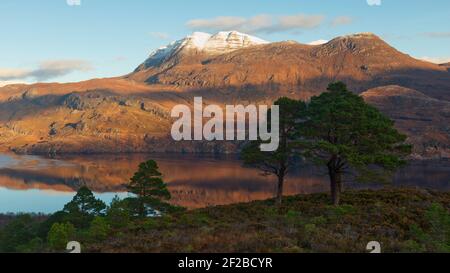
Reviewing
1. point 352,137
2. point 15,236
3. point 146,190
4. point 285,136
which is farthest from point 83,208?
point 352,137

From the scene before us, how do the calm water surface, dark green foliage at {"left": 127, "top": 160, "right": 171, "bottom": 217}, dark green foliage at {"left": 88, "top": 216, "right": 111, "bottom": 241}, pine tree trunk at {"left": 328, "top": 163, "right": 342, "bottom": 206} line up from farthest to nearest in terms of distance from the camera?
the calm water surface < dark green foliage at {"left": 127, "top": 160, "right": 171, "bottom": 217} < pine tree trunk at {"left": 328, "top": 163, "right": 342, "bottom": 206} < dark green foliage at {"left": 88, "top": 216, "right": 111, "bottom": 241}

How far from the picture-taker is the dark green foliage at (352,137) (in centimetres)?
3575

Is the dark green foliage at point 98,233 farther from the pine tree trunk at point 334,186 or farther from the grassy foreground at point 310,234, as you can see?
the pine tree trunk at point 334,186

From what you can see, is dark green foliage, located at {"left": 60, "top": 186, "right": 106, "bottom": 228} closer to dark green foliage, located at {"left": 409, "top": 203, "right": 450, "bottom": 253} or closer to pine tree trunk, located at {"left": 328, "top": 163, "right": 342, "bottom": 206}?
pine tree trunk, located at {"left": 328, "top": 163, "right": 342, "bottom": 206}

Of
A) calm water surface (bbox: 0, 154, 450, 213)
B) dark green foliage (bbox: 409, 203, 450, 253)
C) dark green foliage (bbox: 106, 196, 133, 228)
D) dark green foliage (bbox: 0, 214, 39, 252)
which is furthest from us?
calm water surface (bbox: 0, 154, 450, 213)

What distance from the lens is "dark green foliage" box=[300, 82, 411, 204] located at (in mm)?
35750

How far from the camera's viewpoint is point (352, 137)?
3788 cm

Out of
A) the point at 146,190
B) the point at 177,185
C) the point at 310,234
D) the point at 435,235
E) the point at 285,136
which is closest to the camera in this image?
the point at 310,234

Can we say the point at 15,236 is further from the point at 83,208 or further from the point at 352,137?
the point at 352,137

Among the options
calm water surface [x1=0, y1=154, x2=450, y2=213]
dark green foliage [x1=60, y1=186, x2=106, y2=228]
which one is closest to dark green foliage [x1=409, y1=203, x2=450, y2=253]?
dark green foliage [x1=60, y1=186, x2=106, y2=228]

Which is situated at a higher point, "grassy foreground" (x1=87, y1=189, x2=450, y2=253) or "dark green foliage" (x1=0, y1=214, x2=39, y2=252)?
"grassy foreground" (x1=87, y1=189, x2=450, y2=253)

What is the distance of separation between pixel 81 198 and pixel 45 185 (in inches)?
4437

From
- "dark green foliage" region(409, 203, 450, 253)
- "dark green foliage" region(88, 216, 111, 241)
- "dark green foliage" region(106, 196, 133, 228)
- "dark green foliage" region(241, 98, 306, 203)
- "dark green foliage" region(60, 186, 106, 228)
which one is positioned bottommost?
"dark green foliage" region(60, 186, 106, 228)

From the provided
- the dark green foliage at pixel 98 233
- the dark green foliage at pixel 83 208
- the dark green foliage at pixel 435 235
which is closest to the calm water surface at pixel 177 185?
the dark green foliage at pixel 83 208
